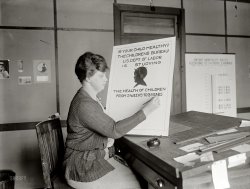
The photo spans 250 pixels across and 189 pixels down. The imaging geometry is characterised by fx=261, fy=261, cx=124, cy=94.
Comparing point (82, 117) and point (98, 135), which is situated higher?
point (82, 117)

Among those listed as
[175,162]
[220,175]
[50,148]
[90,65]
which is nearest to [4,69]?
[50,148]

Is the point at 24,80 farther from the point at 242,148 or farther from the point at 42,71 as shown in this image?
the point at 242,148

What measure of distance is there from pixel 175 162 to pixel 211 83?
138 inches

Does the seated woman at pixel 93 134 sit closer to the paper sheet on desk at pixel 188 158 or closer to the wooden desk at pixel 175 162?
the wooden desk at pixel 175 162

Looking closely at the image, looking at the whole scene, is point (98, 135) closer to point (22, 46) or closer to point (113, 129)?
point (113, 129)

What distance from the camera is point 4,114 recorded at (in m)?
3.47

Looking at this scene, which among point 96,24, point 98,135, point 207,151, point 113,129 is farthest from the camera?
point 96,24

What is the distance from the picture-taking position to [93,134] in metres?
1.78

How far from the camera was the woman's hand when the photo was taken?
1.76 m

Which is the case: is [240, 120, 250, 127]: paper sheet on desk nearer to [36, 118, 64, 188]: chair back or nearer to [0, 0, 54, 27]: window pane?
[36, 118, 64, 188]: chair back

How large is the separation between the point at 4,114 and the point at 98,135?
7.23 ft

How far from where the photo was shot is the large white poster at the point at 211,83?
172 inches

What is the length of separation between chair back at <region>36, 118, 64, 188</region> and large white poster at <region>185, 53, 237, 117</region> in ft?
9.15

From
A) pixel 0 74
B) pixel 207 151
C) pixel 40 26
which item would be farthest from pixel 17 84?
pixel 207 151
